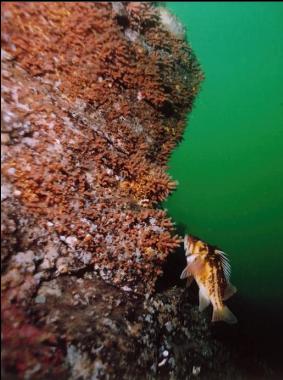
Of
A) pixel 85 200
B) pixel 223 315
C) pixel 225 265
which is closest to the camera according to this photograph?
pixel 85 200

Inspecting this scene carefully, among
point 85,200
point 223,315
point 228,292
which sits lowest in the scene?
point 223,315

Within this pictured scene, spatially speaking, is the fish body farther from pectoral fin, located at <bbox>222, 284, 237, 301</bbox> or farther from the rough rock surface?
the rough rock surface

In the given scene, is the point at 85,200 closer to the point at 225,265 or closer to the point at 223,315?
the point at 225,265

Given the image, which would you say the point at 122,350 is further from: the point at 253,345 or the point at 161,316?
the point at 253,345

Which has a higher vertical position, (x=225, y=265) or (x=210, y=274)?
(x=225, y=265)

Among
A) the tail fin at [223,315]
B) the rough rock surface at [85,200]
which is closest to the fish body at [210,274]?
the tail fin at [223,315]

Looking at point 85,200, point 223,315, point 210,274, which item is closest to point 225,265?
point 210,274

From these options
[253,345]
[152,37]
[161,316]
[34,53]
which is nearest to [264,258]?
[253,345]

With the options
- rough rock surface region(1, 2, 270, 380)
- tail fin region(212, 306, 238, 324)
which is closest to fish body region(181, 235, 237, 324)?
tail fin region(212, 306, 238, 324)
